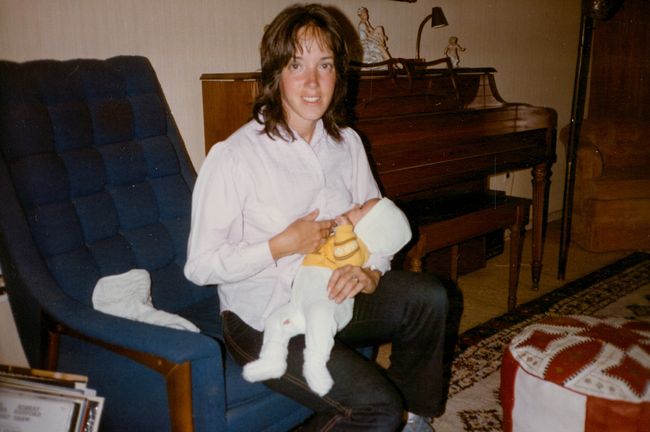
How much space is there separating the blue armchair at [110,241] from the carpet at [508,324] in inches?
28.4

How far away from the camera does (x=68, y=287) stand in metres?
1.50

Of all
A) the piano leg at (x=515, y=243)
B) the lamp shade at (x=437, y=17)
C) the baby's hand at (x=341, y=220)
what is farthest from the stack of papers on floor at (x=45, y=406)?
the lamp shade at (x=437, y=17)

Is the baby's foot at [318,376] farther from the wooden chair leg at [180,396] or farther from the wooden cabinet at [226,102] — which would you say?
the wooden cabinet at [226,102]

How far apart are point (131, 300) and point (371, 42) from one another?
1.67 metres

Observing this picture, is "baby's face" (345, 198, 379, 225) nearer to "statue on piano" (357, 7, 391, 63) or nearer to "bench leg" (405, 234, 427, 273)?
"bench leg" (405, 234, 427, 273)

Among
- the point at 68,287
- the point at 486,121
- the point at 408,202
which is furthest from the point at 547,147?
the point at 68,287

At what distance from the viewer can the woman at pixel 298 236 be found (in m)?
1.31

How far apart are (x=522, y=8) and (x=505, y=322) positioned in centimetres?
248

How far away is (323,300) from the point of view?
4.26 feet

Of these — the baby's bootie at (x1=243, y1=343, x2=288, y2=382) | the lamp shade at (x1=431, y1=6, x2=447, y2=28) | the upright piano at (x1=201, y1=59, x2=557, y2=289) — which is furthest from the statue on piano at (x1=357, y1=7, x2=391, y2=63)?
the baby's bootie at (x1=243, y1=343, x2=288, y2=382)

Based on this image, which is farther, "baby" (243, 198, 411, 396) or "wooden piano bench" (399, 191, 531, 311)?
"wooden piano bench" (399, 191, 531, 311)

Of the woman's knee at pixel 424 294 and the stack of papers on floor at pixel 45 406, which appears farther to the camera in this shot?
the woman's knee at pixel 424 294

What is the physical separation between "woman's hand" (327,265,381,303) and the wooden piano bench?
2.80ft

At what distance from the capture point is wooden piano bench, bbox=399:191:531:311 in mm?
2260
